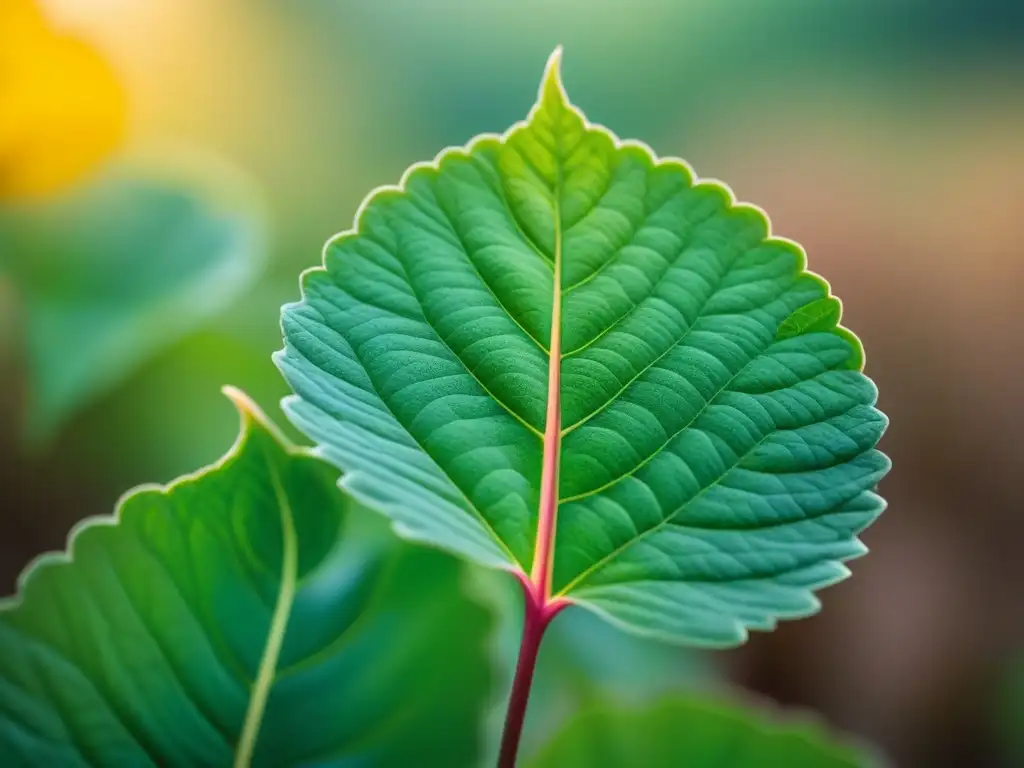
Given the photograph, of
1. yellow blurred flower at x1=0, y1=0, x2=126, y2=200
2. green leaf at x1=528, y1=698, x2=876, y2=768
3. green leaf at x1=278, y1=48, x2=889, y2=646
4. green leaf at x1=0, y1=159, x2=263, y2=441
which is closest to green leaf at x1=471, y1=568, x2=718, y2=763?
green leaf at x1=528, y1=698, x2=876, y2=768

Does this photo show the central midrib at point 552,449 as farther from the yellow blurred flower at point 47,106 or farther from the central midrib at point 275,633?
the yellow blurred flower at point 47,106

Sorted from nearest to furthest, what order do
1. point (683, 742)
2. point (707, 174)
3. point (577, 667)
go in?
1. point (683, 742)
2. point (577, 667)
3. point (707, 174)

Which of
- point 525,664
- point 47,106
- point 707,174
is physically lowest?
point 525,664

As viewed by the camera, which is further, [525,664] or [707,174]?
[707,174]

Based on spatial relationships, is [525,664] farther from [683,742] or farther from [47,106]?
[47,106]

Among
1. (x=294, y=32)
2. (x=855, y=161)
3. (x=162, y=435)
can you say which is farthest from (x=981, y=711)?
(x=294, y=32)

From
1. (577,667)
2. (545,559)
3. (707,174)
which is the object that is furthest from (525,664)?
(707,174)

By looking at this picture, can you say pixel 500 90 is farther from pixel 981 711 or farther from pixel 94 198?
pixel 981 711
